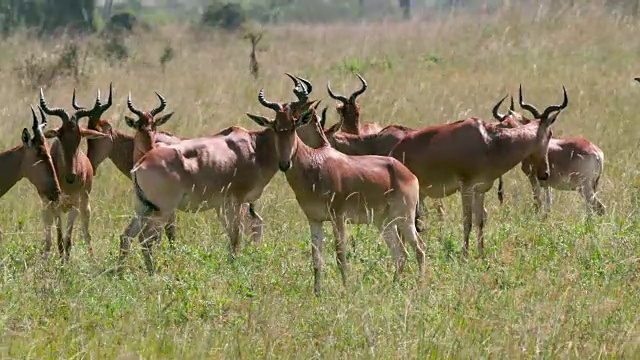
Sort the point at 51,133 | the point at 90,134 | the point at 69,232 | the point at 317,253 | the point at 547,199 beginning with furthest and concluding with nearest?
the point at 547,199 < the point at 90,134 < the point at 51,133 < the point at 69,232 < the point at 317,253

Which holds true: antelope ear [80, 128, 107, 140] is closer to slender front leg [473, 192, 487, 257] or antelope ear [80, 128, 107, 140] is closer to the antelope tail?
the antelope tail

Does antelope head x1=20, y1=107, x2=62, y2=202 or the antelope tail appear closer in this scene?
the antelope tail

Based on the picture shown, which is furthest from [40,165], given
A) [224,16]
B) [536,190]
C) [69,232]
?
[224,16]

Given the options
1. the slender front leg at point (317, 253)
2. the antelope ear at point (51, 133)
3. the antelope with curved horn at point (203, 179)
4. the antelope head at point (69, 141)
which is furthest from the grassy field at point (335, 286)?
the antelope ear at point (51, 133)

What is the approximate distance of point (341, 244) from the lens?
923 cm

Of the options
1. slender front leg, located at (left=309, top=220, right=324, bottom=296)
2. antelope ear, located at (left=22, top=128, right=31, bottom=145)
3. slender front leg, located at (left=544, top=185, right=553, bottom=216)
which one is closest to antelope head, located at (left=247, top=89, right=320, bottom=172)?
slender front leg, located at (left=309, top=220, right=324, bottom=296)

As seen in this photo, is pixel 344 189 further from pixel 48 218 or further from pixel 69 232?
pixel 48 218

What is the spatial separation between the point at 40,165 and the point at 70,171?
321mm

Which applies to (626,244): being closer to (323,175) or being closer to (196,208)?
(323,175)

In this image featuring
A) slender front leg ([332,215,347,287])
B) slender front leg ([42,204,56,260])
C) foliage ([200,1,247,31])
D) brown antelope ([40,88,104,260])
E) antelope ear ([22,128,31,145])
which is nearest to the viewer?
slender front leg ([332,215,347,287])

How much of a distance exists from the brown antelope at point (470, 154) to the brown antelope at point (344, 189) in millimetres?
1438

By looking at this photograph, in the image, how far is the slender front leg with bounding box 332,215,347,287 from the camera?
360 inches

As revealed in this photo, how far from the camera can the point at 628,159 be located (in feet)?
49.2

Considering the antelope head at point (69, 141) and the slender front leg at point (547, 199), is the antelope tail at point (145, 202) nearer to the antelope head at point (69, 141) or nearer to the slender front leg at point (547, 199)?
the antelope head at point (69, 141)
